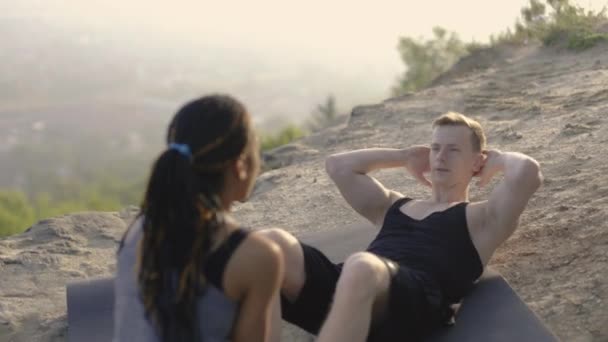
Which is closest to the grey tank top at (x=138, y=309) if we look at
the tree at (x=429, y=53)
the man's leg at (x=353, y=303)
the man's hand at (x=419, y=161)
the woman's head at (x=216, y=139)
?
the woman's head at (x=216, y=139)

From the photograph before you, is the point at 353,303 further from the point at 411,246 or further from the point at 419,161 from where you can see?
the point at 419,161

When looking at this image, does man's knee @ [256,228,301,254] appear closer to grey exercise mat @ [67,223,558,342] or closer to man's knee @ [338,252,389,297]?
man's knee @ [338,252,389,297]

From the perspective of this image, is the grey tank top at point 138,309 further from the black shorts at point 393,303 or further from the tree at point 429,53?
the tree at point 429,53

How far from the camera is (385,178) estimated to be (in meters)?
5.83

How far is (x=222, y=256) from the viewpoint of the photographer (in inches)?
87.0

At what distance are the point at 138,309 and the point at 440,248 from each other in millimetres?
1506

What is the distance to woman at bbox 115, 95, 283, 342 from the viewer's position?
2199mm

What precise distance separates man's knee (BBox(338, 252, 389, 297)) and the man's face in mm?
978

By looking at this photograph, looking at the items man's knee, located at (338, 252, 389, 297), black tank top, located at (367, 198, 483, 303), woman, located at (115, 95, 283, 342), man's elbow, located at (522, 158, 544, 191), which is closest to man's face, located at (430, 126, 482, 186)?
black tank top, located at (367, 198, 483, 303)

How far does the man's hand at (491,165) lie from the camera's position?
3730 millimetres

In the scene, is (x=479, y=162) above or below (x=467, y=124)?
below

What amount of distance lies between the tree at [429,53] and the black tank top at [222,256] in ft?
43.5

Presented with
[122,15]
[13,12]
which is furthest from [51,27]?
[122,15]

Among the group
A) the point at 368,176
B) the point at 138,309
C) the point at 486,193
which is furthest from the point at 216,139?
the point at 486,193
